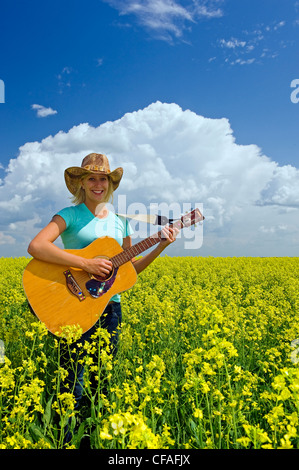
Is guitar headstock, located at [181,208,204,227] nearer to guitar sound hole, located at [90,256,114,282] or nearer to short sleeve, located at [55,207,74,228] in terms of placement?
guitar sound hole, located at [90,256,114,282]

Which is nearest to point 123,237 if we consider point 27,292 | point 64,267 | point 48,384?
point 64,267

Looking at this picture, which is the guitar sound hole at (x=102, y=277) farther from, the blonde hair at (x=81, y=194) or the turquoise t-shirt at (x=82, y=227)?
the blonde hair at (x=81, y=194)

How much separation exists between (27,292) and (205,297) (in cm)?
315

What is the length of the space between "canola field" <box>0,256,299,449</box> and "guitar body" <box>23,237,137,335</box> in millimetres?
178

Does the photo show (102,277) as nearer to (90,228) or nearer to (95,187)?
(90,228)

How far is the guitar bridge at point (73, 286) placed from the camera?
9.99 feet

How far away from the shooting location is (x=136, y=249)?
3396 mm

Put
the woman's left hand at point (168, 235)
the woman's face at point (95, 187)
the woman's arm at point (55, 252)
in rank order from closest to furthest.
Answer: the woman's arm at point (55, 252) → the woman's face at point (95, 187) → the woman's left hand at point (168, 235)

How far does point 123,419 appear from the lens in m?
1.49

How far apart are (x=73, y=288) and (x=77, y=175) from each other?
104 cm

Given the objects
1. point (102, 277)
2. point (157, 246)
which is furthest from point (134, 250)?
point (102, 277)

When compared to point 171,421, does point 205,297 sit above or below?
above

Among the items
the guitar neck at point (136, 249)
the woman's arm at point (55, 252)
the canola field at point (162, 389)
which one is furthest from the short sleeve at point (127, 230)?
the canola field at point (162, 389)
